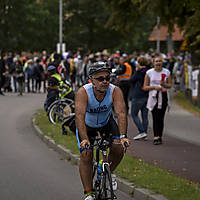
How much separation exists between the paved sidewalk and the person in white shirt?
0.53 metres

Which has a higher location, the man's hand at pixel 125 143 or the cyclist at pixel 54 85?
the man's hand at pixel 125 143

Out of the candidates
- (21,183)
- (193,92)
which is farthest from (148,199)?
(193,92)

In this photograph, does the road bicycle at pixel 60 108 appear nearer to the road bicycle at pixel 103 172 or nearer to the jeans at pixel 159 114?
the jeans at pixel 159 114

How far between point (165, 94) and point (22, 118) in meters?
6.83

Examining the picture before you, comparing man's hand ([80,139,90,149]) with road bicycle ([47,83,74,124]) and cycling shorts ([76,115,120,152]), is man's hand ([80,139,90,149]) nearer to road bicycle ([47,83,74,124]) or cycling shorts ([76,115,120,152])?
cycling shorts ([76,115,120,152])

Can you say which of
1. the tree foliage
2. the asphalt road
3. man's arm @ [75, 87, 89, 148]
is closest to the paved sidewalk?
the asphalt road

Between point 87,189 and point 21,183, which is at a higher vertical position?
point 87,189

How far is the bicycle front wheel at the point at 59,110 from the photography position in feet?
47.6

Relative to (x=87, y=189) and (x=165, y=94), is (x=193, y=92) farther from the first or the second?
(x=87, y=189)

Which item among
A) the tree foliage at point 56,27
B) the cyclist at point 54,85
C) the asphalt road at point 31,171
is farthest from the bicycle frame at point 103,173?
the tree foliage at point 56,27

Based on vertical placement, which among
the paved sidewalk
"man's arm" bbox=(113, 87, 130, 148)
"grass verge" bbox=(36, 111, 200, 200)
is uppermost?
"man's arm" bbox=(113, 87, 130, 148)

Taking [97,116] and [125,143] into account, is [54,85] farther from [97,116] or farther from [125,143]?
[125,143]

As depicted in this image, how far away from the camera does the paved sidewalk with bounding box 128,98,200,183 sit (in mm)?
8812

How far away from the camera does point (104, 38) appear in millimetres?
70375
